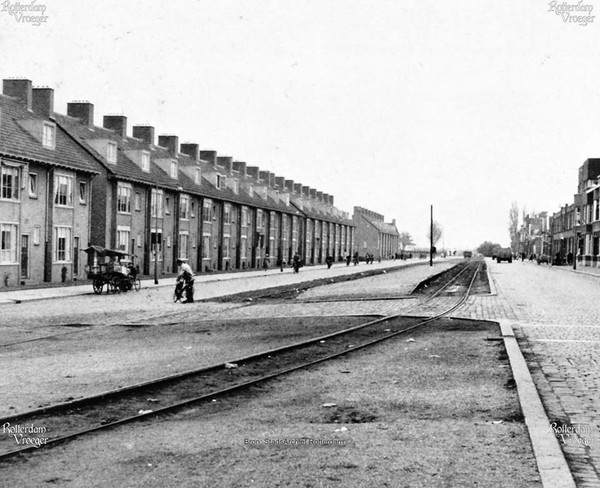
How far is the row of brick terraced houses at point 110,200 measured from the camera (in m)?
34.9

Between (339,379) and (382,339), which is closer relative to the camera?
(339,379)

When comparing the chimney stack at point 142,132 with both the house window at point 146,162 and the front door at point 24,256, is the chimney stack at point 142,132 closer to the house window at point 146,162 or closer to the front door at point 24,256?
the house window at point 146,162

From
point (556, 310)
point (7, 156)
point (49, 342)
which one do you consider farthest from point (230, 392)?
point (7, 156)

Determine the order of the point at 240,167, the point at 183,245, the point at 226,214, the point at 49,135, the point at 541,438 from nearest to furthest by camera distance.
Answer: the point at 541,438
the point at 49,135
the point at 183,245
the point at 226,214
the point at 240,167

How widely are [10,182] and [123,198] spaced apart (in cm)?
1152

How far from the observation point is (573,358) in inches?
436

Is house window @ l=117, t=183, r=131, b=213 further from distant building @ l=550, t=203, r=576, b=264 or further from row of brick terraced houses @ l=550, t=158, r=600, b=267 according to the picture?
distant building @ l=550, t=203, r=576, b=264

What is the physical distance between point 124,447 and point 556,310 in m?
17.2

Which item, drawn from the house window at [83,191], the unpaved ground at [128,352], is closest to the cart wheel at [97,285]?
the house window at [83,191]

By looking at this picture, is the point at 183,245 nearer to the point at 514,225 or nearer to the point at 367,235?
the point at 367,235

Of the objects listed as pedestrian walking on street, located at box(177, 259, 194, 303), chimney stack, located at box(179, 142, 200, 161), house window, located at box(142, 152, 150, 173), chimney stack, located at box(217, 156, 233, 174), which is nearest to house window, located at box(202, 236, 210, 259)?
house window, located at box(142, 152, 150, 173)

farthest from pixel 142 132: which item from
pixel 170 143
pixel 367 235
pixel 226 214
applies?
pixel 367 235

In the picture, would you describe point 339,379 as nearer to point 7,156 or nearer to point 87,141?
point 7,156

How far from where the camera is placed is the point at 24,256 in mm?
34906
